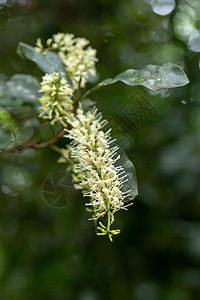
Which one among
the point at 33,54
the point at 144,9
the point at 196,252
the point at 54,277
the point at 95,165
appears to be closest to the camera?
the point at 95,165

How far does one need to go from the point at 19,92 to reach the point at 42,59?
0.18 meters

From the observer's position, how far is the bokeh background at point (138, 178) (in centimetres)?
196

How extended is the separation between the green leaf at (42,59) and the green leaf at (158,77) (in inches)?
11.2

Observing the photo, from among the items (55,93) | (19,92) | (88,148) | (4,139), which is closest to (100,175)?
(88,148)

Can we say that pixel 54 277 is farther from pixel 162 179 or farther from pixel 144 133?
pixel 144 133

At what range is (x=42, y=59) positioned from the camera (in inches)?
42.2

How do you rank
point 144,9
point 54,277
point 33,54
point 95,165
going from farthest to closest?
point 144,9, point 54,277, point 33,54, point 95,165

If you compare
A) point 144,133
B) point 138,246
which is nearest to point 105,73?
point 144,133

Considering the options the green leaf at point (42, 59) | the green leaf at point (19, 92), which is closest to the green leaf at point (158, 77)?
the green leaf at point (42, 59)

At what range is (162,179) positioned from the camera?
2092 mm

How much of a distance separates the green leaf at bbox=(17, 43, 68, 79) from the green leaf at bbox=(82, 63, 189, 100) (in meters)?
0.28

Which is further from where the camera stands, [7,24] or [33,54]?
[7,24]

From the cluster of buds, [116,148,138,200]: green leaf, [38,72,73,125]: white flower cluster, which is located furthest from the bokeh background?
[116,148,138,200]: green leaf

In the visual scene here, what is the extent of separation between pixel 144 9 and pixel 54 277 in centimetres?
190
